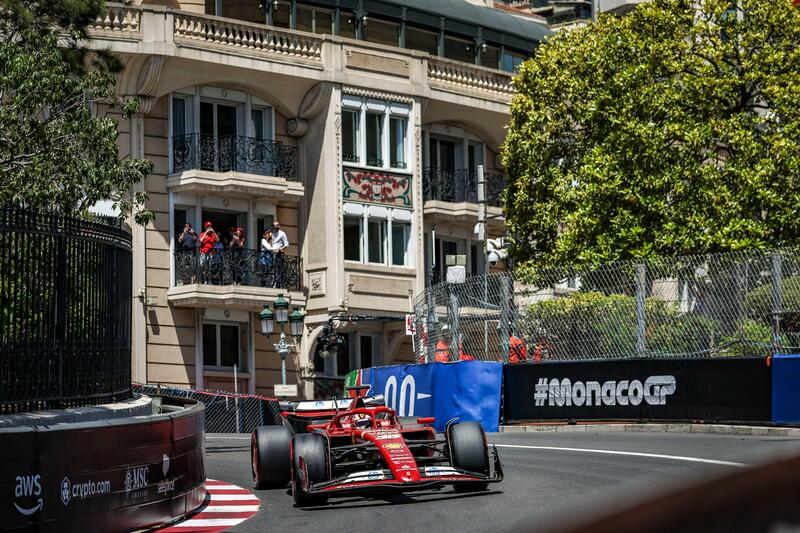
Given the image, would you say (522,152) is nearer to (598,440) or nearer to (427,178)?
(427,178)

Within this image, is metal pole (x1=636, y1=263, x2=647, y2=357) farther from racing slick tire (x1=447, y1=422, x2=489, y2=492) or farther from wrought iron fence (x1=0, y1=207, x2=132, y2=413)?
wrought iron fence (x1=0, y1=207, x2=132, y2=413)

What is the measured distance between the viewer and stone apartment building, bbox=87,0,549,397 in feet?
120

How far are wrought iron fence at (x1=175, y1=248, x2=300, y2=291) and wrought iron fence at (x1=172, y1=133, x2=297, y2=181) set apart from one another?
2317 millimetres

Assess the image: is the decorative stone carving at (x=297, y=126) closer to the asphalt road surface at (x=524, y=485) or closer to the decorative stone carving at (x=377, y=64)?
the decorative stone carving at (x=377, y=64)

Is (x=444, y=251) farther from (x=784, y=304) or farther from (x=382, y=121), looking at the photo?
(x=784, y=304)

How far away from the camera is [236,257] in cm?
3762

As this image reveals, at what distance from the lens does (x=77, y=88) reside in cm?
2367

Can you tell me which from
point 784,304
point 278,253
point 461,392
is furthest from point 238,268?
point 784,304

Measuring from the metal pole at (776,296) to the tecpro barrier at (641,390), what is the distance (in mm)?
486

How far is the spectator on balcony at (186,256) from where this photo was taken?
3656 cm

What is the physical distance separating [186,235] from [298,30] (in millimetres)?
7293

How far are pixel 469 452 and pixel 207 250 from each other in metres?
24.2

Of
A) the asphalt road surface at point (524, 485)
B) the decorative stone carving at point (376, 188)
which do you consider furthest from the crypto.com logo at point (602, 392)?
the decorative stone carving at point (376, 188)

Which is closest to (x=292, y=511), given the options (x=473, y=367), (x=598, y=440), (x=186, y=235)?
(x=598, y=440)
